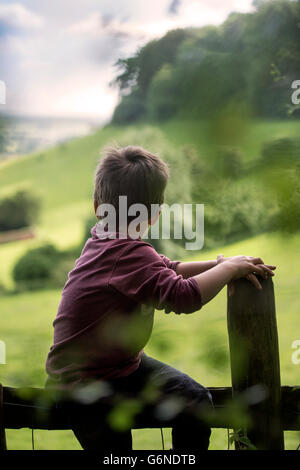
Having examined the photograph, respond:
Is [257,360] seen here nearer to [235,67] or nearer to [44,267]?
[235,67]

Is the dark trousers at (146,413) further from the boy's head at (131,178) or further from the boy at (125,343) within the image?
the boy's head at (131,178)

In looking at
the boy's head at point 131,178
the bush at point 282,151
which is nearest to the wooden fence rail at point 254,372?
the boy's head at point 131,178

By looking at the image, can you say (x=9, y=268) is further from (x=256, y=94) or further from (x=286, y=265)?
(x=256, y=94)

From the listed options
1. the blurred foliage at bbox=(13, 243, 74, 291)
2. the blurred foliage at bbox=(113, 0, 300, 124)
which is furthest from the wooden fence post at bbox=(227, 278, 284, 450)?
the blurred foliage at bbox=(13, 243, 74, 291)

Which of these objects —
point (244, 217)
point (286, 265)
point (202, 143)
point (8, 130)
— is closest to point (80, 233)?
point (8, 130)

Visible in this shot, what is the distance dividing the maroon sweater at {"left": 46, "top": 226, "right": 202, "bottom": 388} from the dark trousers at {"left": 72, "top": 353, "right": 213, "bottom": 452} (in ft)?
0.16

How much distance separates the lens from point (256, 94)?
1896 mm

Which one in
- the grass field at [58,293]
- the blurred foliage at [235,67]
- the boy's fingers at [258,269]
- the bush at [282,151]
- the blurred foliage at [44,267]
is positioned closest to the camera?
the boy's fingers at [258,269]

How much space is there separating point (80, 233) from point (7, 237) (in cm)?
151

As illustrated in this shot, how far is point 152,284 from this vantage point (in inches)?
35.9

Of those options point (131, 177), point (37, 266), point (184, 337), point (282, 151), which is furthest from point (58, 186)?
point (131, 177)

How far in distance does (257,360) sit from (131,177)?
442 millimetres

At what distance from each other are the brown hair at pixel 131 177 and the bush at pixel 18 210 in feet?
28.3

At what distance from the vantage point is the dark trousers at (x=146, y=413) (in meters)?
0.94
